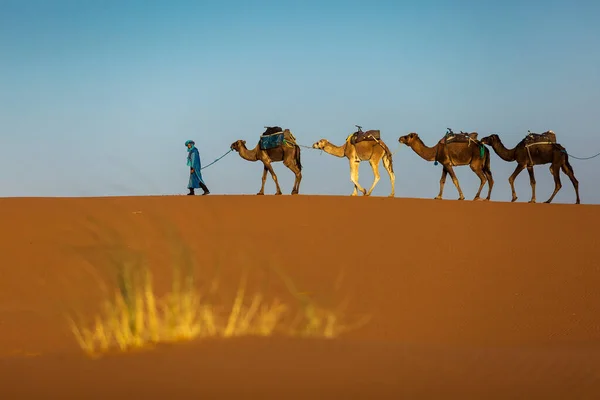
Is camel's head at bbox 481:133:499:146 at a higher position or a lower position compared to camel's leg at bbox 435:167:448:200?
higher

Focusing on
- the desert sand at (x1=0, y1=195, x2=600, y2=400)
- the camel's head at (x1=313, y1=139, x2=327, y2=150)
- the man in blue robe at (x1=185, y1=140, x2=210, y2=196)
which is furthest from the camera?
the camel's head at (x1=313, y1=139, x2=327, y2=150)

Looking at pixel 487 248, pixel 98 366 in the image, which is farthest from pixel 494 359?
pixel 487 248

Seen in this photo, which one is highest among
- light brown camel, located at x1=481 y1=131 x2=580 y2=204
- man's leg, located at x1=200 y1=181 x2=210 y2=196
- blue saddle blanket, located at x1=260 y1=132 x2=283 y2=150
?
blue saddle blanket, located at x1=260 y1=132 x2=283 y2=150

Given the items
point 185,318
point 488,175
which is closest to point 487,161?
point 488,175

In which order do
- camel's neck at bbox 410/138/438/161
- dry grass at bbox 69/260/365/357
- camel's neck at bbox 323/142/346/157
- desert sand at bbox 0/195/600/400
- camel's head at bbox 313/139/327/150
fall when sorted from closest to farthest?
desert sand at bbox 0/195/600/400 < dry grass at bbox 69/260/365/357 < camel's neck at bbox 410/138/438/161 < camel's neck at bbox 323/142/346/157 < camel's head at bbox 313/139/327/150

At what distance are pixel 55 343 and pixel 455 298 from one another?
5860 mm

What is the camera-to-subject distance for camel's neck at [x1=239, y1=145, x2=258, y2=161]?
2142 cm

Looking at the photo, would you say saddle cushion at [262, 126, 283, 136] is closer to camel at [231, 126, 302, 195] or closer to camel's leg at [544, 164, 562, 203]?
camel at [231, 126, 302, 195]

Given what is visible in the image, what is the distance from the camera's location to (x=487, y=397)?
8391 mm

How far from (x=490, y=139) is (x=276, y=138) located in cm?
517

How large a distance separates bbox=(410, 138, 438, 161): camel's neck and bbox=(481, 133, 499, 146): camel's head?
1.47 m

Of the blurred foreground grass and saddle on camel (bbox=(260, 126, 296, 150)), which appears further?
saddle on camel (bbox=(260, 126, 296, 150))

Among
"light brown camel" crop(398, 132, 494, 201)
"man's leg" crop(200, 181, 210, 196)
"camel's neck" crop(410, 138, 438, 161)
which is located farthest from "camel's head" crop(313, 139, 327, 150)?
"man's leg" crop(200, 181, 210, 196)

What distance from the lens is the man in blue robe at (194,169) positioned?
20547 mm
